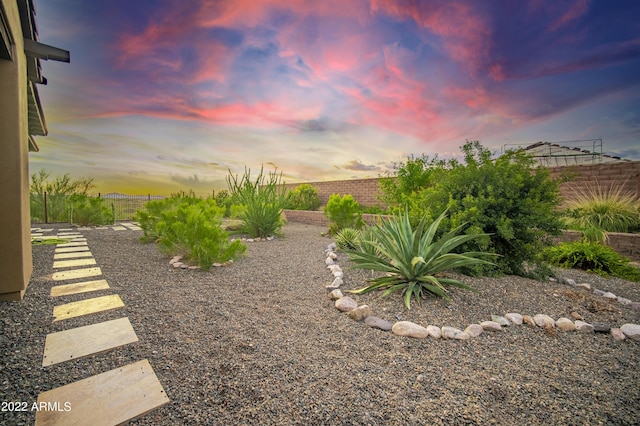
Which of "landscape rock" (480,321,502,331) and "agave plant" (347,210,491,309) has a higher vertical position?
"agave plant" (347,210,491,309)

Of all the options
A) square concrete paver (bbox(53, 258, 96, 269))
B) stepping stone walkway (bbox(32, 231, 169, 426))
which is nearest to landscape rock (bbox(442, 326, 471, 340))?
stepping stone walkway (bbox(32, 231, 169, 426))

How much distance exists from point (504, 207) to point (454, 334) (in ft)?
6.35

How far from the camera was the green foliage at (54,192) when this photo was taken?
881 centimetres

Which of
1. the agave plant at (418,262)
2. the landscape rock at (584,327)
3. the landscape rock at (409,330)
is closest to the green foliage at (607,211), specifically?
the landscape rock at (584,327)

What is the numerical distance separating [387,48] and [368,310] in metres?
5.73

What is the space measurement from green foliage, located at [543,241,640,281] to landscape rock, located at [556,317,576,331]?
2019 mm

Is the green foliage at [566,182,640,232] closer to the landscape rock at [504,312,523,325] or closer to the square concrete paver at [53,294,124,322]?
the landscape rock at [504,312,523,325]

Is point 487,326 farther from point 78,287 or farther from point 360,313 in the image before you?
point 78,287

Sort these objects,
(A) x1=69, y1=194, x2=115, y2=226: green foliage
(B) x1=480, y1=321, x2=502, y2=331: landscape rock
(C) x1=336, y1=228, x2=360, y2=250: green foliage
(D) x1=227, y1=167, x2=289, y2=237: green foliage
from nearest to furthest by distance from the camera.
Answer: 1. (B) x1=480, y1=321, x2=502, y2=331: landscape rock
2. (C) x1=336, y1=228, x2=360, y2=250: green foliage
3. (D) x1=227, y1=167, x2=289, y2=237: green foliage
4. (A) x1=69, y1=194, x2=115, y2=226: green foliage

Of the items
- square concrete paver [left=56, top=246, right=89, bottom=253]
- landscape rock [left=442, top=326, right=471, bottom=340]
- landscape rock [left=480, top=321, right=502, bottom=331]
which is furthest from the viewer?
square concrete paver [left=56, top=246, right=89, bottom=253]

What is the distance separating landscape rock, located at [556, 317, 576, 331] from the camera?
1978mm

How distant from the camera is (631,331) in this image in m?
1.87

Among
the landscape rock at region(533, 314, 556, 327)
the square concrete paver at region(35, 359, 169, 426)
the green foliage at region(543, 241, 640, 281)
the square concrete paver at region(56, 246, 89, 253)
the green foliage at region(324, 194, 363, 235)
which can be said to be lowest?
the square concrete paver at region(56, 246, 89, 253)

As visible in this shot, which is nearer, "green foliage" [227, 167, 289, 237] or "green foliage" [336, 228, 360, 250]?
"green foliage" [336, 228, 360, 250]
